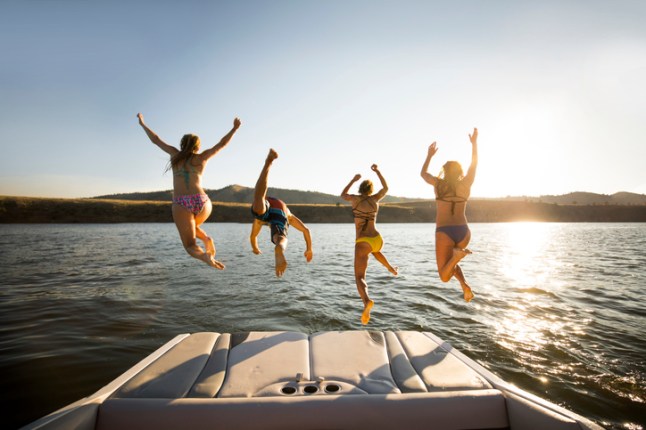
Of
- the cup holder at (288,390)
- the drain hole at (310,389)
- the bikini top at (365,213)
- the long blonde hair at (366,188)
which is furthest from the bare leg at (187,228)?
the long blonde hair at (366,188)

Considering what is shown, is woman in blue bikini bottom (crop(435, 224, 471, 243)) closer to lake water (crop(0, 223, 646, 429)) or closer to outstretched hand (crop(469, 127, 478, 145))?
outstretched hand (crop(469, 127, 478, 145))

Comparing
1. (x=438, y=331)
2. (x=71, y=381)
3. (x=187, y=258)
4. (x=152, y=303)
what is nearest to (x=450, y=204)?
(x=438, y=331)

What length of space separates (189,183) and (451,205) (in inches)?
223

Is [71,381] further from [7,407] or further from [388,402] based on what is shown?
[388,402]

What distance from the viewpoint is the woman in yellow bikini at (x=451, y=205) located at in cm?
704

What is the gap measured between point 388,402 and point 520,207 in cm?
12909

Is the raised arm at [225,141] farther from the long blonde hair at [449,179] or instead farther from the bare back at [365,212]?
the long blonde hair at [449,179]

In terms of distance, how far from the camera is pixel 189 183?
6.52 m

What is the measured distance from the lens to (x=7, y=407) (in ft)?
21.3

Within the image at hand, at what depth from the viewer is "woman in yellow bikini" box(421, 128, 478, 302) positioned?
23.1 feet

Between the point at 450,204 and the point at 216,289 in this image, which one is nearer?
the point at 450,204

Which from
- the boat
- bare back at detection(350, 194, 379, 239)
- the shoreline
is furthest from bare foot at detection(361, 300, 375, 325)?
the shoreline

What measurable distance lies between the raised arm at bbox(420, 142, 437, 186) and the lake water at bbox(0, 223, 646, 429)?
5.48 m

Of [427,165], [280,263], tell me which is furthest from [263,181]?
[427,165]
